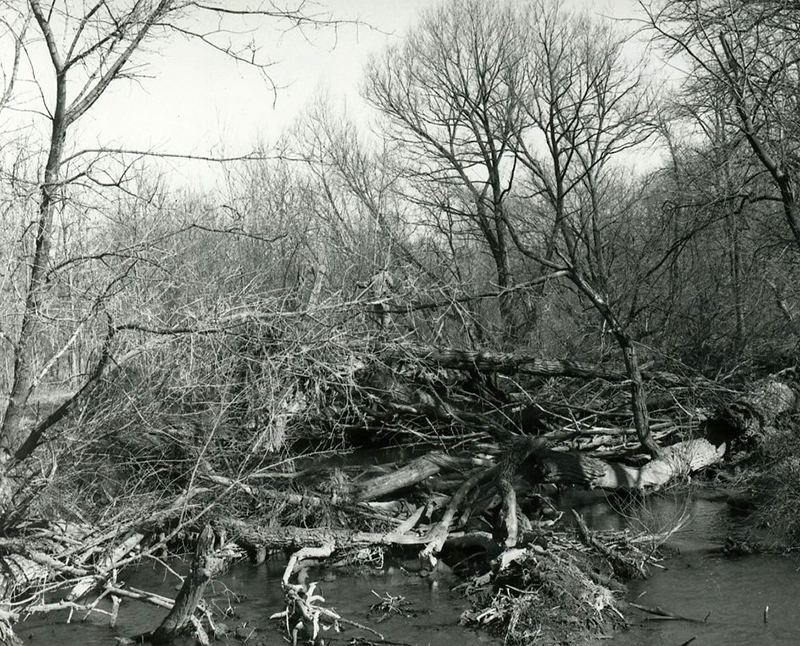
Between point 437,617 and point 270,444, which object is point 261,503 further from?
point 437,617

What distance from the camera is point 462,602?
7.70m

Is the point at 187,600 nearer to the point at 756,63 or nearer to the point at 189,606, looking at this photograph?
the point at 189,606

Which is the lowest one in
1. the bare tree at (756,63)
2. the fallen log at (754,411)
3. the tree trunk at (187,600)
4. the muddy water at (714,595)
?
the muddy water at (714,595)

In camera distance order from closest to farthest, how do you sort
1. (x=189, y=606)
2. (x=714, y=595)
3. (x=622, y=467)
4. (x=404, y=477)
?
(x=189, y=606) < (x=714, y=595) < (x=404, y=477) < (x=622, y=467)

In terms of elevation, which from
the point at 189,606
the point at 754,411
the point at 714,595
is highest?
the point at 754,411

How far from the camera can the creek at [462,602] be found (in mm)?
6789

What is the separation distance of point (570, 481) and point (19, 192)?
758 centimetres

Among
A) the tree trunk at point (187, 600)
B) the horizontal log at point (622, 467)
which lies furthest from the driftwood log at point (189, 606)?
Answer: the horizontal log at point (622, 467)

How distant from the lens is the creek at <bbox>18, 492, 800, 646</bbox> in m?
6.79

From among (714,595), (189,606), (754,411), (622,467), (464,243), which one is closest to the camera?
(189,606)

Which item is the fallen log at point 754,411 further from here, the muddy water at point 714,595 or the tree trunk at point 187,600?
the tree trunk at point 187,600

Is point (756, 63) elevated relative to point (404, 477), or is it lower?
elevated

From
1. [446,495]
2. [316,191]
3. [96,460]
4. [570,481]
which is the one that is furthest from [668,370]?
[316,191]

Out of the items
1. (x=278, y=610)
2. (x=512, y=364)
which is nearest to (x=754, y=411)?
(x=512, y=364)
